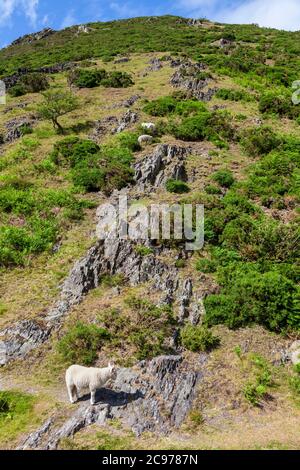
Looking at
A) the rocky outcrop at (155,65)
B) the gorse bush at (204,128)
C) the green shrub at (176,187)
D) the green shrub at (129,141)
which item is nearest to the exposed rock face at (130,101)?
the gorse bush at (204,128)

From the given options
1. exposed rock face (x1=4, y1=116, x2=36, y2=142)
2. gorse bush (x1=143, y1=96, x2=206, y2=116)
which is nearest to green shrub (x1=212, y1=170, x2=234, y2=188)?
gorse bush (x1=143, y1=96, x2=206, y2=116)

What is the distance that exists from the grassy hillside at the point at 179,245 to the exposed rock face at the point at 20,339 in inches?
16.0

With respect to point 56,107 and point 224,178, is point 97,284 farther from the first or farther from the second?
point 56,107

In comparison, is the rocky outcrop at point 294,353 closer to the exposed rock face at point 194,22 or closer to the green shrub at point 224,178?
the green shrub at point 224,178

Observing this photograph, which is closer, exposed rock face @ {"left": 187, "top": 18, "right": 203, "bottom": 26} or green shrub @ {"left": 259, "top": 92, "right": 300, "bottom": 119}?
green shrub @ {"left": 259, "top": 92, "right": 300, "bottom": 119}

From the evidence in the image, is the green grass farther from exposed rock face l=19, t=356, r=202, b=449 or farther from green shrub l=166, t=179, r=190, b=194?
green shrub l=166, t=179, r=190, b=194

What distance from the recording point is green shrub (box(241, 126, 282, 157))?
31.0 metres

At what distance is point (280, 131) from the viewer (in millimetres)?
34562

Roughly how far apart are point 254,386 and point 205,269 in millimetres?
6586

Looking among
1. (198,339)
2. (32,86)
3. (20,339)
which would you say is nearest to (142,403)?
(198,339)

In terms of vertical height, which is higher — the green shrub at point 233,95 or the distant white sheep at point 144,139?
the green shrub at point 233,95

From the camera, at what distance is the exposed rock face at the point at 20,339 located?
15930 millimetres

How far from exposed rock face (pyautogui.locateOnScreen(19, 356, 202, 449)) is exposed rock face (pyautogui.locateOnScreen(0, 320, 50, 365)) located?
3.71 meters
